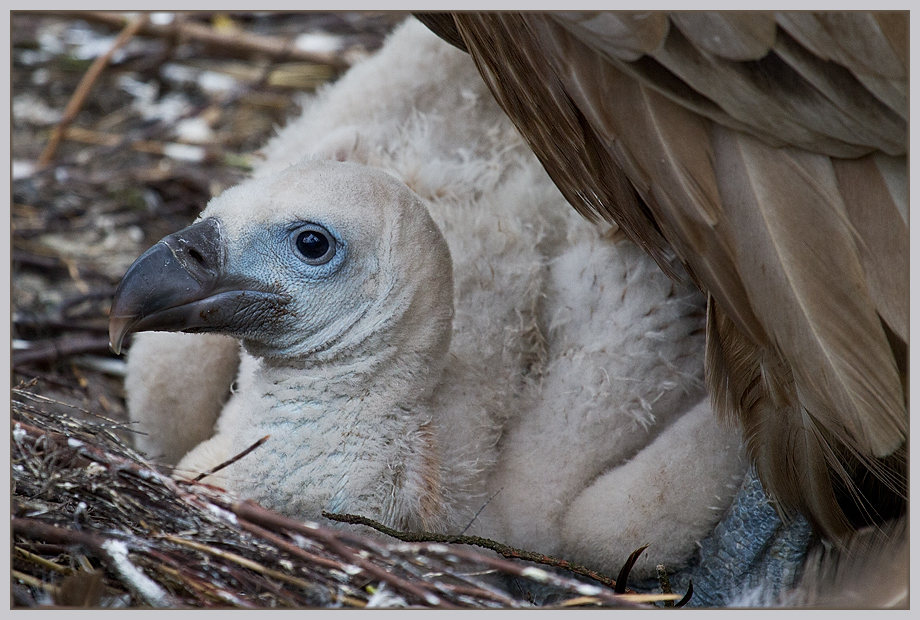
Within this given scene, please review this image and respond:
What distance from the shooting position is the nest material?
1583 mm

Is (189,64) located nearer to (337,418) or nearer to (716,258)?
(337,418)

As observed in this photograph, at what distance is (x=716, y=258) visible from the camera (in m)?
1.51

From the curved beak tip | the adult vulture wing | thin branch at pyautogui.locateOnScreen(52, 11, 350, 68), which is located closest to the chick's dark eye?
the curved beak tip

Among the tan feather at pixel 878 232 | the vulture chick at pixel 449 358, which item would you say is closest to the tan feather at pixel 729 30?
the tan feather at pixel 878 232

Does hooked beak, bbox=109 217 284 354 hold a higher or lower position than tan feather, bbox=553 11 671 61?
lower

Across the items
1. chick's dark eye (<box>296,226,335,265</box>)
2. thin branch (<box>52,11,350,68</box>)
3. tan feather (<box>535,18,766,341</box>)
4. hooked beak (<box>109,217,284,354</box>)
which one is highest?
thin branch (<box>52,11,350,68</box>)

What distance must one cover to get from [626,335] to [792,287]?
572 mm

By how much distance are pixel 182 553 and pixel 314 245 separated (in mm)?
584

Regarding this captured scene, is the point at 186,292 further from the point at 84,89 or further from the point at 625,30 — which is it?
the point at 84,89

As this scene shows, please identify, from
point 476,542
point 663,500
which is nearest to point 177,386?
point 476,542

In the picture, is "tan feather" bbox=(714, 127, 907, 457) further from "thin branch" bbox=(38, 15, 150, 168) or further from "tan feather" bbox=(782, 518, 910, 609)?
"thin branch" bbox=(38, 15, 150, 168)

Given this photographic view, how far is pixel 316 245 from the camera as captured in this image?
72.8 inches

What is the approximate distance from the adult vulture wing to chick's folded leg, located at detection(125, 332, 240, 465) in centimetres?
112

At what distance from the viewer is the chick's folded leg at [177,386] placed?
2.40 metres
